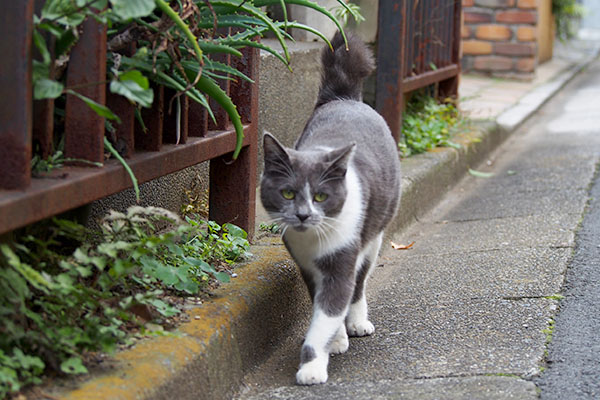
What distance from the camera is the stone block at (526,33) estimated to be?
8984mm

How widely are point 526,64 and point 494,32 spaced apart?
0.51m

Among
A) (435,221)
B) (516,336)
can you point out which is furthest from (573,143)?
(516,336)

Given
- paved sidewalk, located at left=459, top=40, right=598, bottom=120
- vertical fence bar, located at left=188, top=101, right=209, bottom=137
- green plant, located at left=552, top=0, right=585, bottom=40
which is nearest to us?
vertical fence bar, located at left=188, top=101, right=209, bottom=137

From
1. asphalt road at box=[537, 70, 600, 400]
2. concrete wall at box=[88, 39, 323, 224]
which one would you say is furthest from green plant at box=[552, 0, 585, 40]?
asphalt road at box=[537, 70, 600, 400]

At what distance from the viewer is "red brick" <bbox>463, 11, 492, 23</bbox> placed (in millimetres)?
9031

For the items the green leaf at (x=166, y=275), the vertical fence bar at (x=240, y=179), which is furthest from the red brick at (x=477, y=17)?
the green leaf at (x=166, y=275)

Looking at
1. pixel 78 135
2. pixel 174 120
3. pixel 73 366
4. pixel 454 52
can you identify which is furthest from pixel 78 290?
pixel 454 52

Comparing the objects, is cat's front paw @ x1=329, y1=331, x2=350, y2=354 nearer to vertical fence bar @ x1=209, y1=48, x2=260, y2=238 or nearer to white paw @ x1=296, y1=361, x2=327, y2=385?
white paw @ x1=296, y1=361, x2=327, y2=385

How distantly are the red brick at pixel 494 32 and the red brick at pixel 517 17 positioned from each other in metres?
0.09

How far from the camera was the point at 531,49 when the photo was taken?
29.5 ft

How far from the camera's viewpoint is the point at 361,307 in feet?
9.23

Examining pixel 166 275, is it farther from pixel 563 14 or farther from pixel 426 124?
pixel 563 14

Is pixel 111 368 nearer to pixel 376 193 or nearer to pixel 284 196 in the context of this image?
pixel 284 196

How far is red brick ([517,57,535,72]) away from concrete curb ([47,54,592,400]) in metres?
6.73
